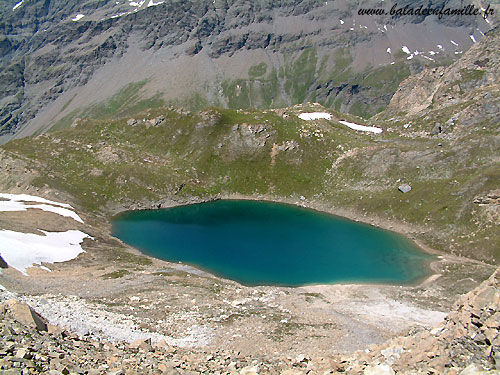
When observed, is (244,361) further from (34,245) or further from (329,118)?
(329,118)

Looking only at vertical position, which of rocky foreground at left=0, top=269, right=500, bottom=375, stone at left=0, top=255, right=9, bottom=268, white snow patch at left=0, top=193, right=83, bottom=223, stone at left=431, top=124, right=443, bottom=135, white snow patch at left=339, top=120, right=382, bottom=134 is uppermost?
rocky foreground at left=0, top=269, right=500, bottom=375

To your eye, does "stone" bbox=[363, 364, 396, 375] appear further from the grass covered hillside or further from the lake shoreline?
the grass covered hillside

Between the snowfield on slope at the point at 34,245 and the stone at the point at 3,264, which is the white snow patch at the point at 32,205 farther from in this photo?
the stone at the point at 3,264

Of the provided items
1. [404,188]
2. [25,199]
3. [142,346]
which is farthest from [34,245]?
[404,188]

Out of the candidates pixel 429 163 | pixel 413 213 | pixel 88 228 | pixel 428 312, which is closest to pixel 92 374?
pixel 428 312

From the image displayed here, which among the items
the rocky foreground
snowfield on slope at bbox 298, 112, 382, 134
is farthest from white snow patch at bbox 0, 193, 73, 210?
snowfield on slope at bbox 298, 112, 382, 134

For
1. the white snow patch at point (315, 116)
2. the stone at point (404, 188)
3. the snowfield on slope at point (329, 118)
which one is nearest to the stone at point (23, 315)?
the stone at point (404, 188)

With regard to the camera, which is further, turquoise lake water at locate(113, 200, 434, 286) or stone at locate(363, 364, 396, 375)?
turquoise lake water at locate(113, 200, 434, 286)
